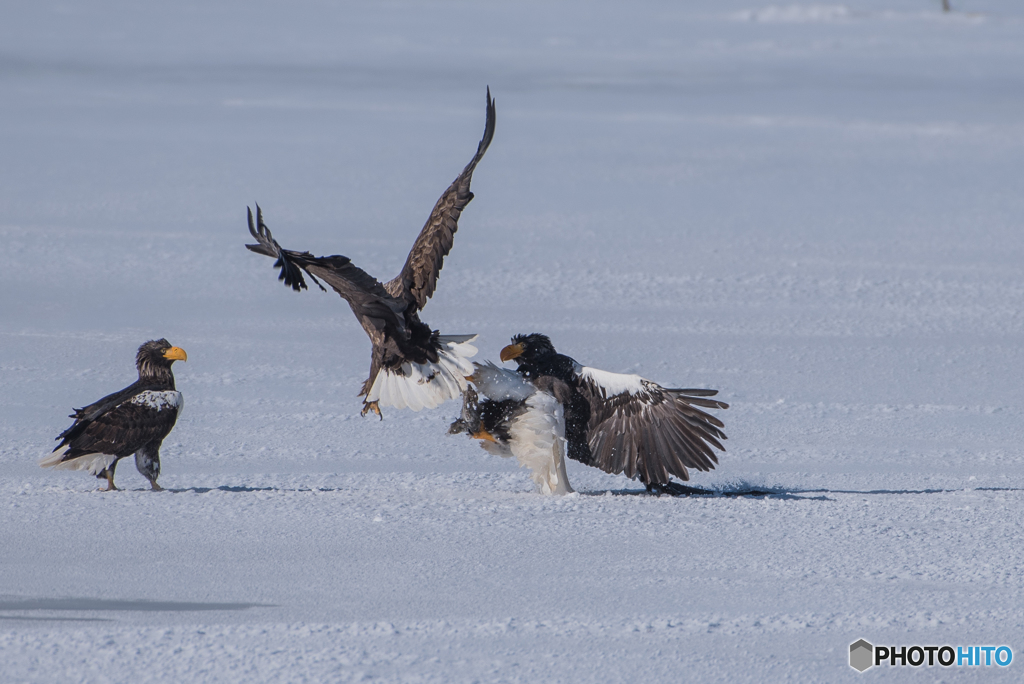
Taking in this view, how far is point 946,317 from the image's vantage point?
773 cm

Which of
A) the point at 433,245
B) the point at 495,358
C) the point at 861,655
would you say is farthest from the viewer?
the point at 495,358

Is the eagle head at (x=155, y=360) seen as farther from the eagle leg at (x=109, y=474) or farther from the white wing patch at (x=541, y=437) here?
the white wing patch at (x=541, y=437)

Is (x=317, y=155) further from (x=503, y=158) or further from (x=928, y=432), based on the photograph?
(x=928, y=432)

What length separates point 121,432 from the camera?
4.39 m

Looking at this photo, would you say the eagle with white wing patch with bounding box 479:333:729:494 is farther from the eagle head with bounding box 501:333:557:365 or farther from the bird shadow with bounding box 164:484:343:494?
the bird shadow with bounding box 164:484:343:494

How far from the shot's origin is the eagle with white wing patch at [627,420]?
4.50 m

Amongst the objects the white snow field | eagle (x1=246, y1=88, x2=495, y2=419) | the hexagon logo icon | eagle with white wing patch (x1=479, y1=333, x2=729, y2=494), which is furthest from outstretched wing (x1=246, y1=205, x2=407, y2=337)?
the hexagon logo icon

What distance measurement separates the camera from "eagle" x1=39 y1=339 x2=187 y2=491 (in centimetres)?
441

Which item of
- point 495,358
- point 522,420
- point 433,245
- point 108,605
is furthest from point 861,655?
point 495,358

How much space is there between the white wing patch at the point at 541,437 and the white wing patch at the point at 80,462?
Answer: 1402mm

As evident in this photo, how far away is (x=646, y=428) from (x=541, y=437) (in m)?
0.39

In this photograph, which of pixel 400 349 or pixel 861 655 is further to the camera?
pixel 400 349

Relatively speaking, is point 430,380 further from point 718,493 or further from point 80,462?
point 80,462

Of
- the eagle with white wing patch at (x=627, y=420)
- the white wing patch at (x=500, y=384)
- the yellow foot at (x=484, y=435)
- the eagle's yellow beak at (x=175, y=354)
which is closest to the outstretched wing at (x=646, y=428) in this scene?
the eagle with white wing patch at (x=627, y=420)
